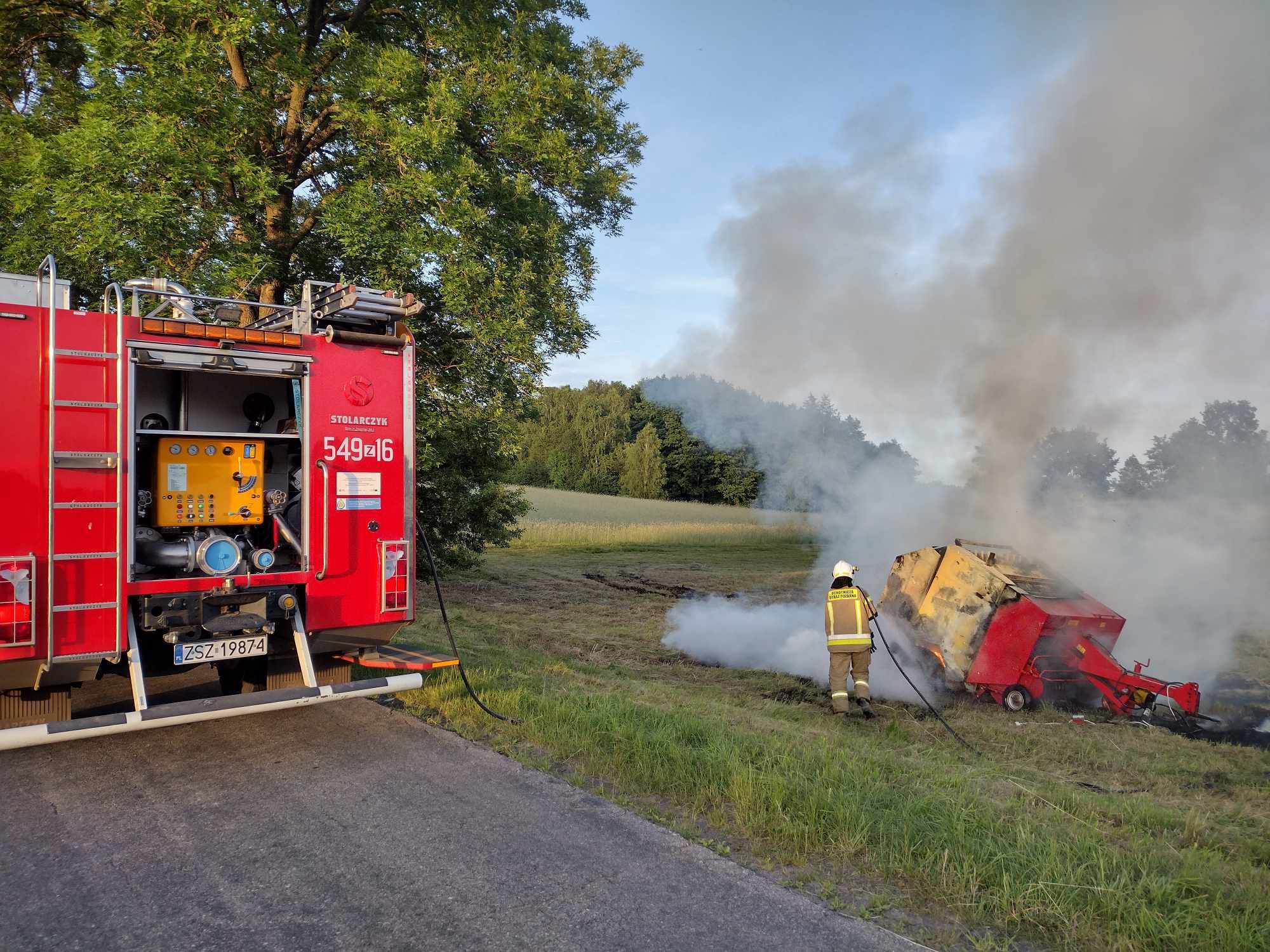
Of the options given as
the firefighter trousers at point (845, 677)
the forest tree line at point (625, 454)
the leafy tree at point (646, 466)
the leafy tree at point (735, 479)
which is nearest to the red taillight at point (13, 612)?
the firefighter trousers at point (845, 677)

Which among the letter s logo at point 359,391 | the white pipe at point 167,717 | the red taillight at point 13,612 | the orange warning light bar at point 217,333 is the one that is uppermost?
the orange warning light bar at point 217,333

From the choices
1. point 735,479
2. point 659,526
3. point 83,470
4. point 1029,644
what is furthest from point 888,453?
point 735,479

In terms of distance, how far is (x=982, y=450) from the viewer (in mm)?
12070

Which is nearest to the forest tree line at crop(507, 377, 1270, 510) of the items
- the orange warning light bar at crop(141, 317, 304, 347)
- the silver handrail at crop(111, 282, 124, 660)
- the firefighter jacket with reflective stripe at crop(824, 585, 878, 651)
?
the firefighter jacket with reflective stripe at crop(824, 585, 878, 651)

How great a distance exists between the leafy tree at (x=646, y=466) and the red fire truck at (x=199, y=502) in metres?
33.2

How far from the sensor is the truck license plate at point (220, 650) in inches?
209

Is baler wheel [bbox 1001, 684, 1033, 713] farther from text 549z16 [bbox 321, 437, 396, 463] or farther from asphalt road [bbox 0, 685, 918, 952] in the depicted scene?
text 549z16 [bbox 321, 437, 396, 463]

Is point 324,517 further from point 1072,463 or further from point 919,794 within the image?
point 1072,463

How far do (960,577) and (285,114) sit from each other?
10.6 metres

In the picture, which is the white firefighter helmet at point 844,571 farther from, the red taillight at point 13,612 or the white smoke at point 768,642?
the red taillight at point 13,612

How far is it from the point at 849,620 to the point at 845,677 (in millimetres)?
598

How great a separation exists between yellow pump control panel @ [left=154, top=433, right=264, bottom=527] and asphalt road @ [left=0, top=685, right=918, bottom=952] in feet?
5.32

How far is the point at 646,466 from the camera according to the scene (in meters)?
41.1

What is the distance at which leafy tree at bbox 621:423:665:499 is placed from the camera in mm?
40188
